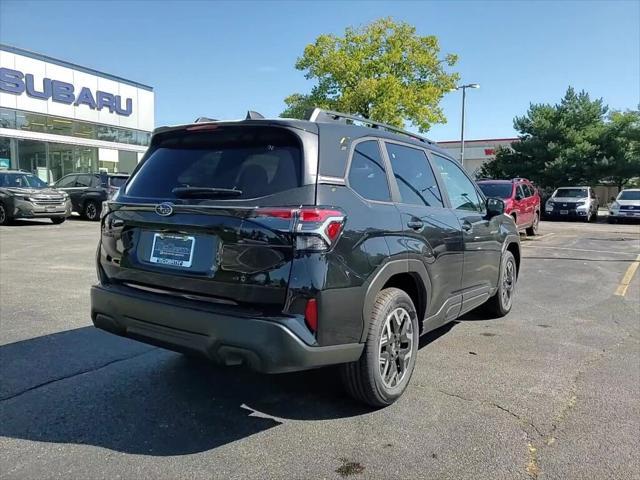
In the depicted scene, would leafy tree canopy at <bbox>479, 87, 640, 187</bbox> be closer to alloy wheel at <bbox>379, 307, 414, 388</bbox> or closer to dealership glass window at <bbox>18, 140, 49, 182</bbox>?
dealership glass window at <bbox>18, 140, 49, 182</bbox>

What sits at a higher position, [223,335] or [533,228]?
[223,335]

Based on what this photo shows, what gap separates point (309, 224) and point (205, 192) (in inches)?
29.0

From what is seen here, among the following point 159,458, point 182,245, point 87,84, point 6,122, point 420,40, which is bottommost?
point 159,458

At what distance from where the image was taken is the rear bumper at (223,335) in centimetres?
292

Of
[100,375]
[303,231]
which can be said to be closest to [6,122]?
[100,375]

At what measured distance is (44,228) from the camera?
15.7 meters

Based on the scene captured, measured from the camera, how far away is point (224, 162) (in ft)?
11.2

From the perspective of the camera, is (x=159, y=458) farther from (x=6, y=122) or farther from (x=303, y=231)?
(x=6, y=122)

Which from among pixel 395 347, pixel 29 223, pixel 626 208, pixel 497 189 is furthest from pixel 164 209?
pixel 626 208

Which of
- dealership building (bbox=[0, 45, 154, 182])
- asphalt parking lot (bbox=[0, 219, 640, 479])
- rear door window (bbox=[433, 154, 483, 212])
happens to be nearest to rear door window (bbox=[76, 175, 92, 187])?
dealership building (bbox=[0, 45, 154, 182])

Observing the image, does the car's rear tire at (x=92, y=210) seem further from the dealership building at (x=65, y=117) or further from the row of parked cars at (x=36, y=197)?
the dealership building at (x=65, y=117)

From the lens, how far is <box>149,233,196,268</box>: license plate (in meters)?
3.26

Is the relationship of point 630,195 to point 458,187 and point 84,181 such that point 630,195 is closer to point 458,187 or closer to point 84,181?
point 84,181

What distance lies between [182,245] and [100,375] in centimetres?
155
